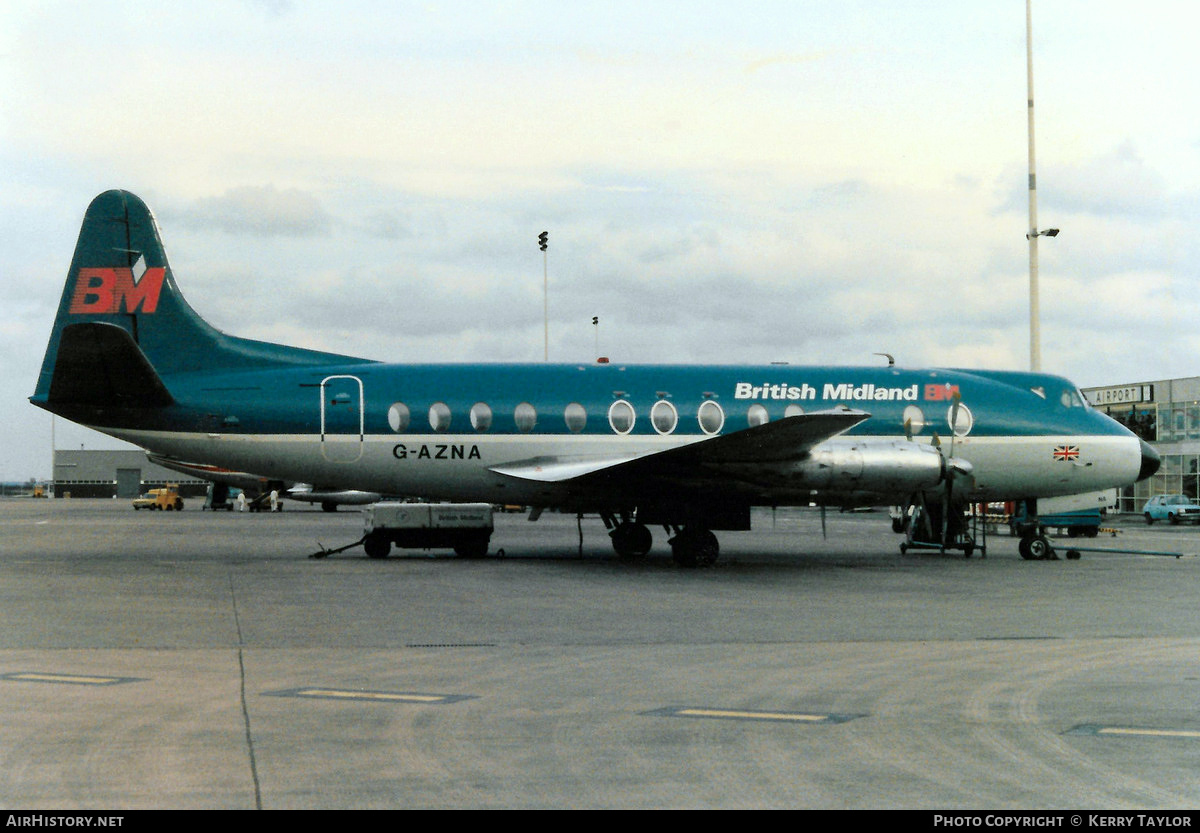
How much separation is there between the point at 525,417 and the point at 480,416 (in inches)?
39.8

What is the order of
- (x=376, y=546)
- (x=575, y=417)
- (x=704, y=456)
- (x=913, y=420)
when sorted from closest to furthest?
(x=704, y=456), (x=575, y=417), (x=913, y=420), (x=376, y=546)

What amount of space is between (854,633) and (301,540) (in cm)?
2649

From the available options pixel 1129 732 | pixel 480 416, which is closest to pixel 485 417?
pixel 480 416

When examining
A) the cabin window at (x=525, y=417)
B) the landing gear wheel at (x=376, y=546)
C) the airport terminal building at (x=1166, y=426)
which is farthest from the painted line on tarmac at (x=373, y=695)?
the airport terminal building at (x=1166, y=426)

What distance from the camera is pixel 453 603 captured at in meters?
18.0

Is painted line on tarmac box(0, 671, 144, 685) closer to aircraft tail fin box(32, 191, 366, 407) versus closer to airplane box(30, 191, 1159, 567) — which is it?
airplane box(30, 191, 1159, 567)

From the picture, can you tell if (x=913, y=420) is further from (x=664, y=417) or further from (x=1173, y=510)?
(x=1173, y=510)

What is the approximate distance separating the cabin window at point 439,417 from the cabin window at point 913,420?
10.7 m

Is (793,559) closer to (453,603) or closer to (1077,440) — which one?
(1077,440)

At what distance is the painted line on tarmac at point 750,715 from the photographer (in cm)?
921

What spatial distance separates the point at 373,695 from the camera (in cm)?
1023

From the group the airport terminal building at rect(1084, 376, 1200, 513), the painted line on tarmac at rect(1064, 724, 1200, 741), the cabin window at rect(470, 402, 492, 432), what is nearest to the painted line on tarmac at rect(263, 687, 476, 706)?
the painted line on tarmac at rect(1064, 724, 1200, 741)
